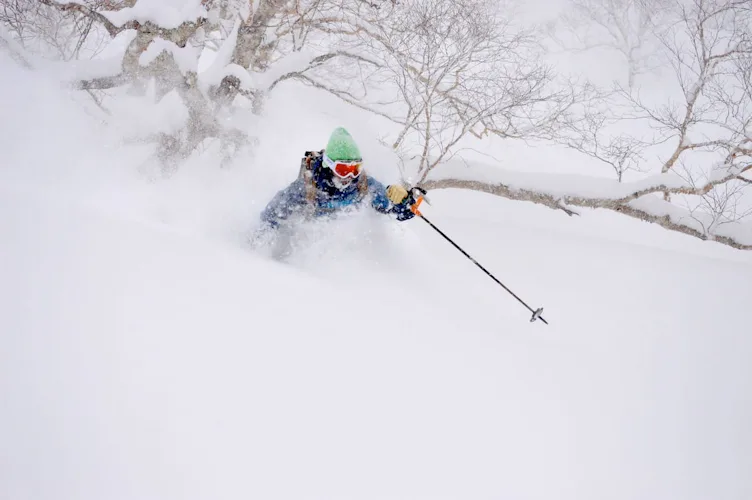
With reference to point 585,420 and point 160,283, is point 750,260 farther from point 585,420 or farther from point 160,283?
point 160,283

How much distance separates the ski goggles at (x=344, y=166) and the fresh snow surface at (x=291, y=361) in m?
0.65

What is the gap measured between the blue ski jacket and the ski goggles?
127 mm

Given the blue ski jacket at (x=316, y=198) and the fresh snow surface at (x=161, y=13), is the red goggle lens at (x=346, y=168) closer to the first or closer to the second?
the blue ski jacket at (x=316, y=198)

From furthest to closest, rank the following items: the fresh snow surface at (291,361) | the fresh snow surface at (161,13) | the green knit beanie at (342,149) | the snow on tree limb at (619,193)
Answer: the snow on tree limb at (619,193), the fresh snow surface at (161,13), the green knit beanie at (342,149), the fresh snow surface at (291,361)

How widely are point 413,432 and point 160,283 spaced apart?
6.05 ft

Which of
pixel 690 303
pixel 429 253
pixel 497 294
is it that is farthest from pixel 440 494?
pixel 690 303

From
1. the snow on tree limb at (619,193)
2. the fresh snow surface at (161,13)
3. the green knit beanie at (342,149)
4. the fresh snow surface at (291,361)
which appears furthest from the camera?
the snow on tree limb at (619,193)

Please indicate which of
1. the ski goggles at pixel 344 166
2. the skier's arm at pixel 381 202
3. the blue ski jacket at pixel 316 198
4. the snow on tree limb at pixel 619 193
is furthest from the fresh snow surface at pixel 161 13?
the snow on tree limb at pixel 619 193

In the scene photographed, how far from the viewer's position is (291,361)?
2.59 metres

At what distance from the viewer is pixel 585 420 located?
324 centimetres

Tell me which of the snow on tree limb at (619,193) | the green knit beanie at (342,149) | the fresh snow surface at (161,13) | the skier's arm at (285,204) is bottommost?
the skier's arm at (285,204)

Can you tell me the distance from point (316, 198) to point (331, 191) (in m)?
0.17

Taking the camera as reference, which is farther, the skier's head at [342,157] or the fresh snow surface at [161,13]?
the fresh snow surface at [161,13]

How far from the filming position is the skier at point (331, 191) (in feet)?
13.2
